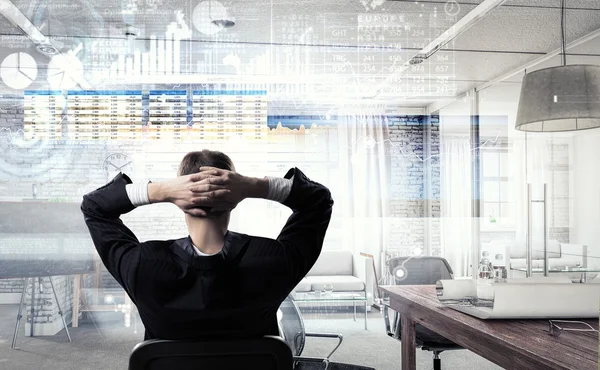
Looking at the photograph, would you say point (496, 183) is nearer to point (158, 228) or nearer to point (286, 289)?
point (158, 228)

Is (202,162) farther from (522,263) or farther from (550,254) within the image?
(550,254)

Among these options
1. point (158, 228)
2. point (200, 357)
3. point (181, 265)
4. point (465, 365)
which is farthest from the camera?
point (465, 365)

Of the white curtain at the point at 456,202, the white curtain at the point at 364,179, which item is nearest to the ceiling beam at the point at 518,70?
the white curtain at the point at 456,202

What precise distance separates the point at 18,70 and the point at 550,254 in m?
3.15

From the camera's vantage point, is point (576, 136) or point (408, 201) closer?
point (408, 201)

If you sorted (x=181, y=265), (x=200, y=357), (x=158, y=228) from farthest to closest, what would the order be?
(x=158, y=228) → (x=181, y=265) → (x=200, y=357)

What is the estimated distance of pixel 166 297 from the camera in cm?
140

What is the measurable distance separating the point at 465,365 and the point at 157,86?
2.37 m

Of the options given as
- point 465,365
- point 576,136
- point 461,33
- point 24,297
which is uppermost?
point 461,33

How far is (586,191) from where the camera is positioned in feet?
12.5

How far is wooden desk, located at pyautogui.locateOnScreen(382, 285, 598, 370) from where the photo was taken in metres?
1.61

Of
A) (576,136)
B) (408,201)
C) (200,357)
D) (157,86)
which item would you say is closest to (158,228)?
(157,86)
